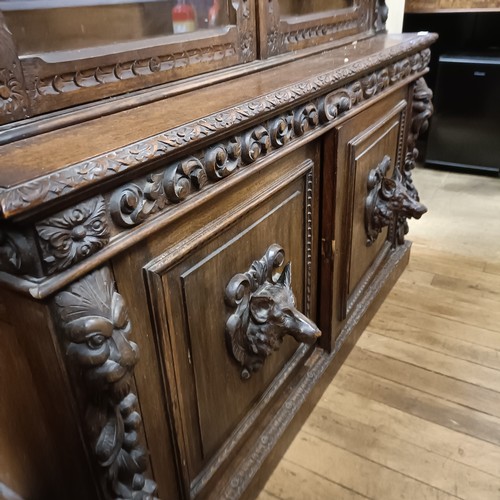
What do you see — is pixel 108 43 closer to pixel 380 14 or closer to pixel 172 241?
pixel 172 241

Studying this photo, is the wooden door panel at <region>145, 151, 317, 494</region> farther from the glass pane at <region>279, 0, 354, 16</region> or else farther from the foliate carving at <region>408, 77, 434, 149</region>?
the foliate carving at <region>408, 77, 434, 149</region>

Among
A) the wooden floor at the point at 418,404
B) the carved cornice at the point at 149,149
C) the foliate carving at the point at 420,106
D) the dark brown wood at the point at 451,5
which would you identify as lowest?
the wooden floor at the point at 418,404

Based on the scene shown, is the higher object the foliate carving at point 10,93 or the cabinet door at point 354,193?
the foliate carving at point 10,93

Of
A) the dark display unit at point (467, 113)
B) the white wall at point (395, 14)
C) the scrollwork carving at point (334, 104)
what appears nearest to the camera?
the scrollwork carving at point (334, 104)

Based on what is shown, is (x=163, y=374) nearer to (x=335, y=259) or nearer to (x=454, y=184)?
(x=335, y=259)

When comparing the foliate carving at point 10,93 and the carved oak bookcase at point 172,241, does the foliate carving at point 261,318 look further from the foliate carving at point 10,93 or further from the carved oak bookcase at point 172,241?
the foliate carving at point 10,93

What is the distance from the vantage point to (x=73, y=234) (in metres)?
0.54

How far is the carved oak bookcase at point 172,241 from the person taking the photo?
0.57 meters

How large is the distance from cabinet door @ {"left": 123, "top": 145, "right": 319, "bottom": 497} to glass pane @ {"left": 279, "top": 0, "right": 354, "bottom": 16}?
1.17 ft

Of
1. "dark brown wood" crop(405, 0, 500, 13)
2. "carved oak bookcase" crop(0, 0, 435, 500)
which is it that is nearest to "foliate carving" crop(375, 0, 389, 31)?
"carved oak bookcase" crop(0, 0, 435, 500)

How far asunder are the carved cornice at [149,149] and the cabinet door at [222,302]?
0.13 meters

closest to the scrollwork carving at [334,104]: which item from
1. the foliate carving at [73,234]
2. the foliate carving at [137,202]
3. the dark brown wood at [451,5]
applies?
the foliate carving at [137,202]

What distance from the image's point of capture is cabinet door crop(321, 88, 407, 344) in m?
1.19

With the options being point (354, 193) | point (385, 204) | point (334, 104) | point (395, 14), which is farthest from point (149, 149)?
point (395, 14)
